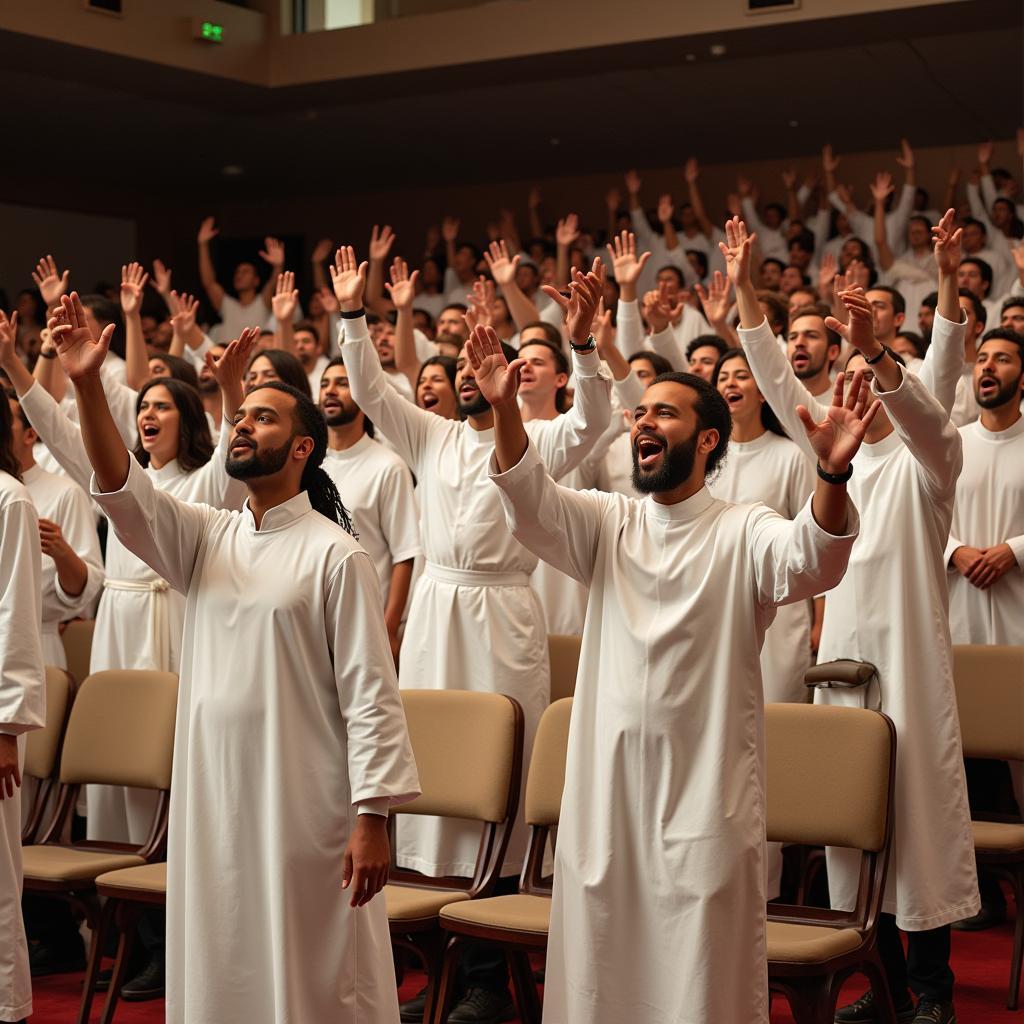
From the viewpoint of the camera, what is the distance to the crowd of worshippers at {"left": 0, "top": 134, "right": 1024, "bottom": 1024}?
3.08 metres

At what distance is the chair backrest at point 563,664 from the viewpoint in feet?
15.6

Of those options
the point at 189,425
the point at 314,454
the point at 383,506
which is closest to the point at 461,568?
the point at 383,506

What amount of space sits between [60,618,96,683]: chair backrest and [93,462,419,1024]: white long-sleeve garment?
2180mm

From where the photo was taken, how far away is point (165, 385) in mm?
4852

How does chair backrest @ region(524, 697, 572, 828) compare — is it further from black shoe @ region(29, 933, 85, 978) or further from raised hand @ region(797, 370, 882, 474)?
black shoe @ region(29, 933, 85, 978)

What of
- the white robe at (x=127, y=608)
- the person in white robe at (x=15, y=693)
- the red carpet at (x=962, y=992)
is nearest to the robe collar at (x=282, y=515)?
the person in white robe at (x=15, y=693)

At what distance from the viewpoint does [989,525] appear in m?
4.87

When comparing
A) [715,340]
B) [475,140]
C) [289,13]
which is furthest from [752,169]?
[715,340]

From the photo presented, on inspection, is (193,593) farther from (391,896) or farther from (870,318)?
(870,318)

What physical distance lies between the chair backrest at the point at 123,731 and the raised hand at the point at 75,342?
1.49 meters

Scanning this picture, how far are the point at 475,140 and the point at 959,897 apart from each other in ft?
31.4

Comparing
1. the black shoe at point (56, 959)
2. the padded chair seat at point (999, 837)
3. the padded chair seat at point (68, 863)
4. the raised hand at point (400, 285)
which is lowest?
the black shoe at point (56, 959)

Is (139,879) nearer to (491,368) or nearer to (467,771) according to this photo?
(467,771)

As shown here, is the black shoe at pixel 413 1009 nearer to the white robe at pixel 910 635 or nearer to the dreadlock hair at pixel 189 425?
the white robe at pixel 910 635
